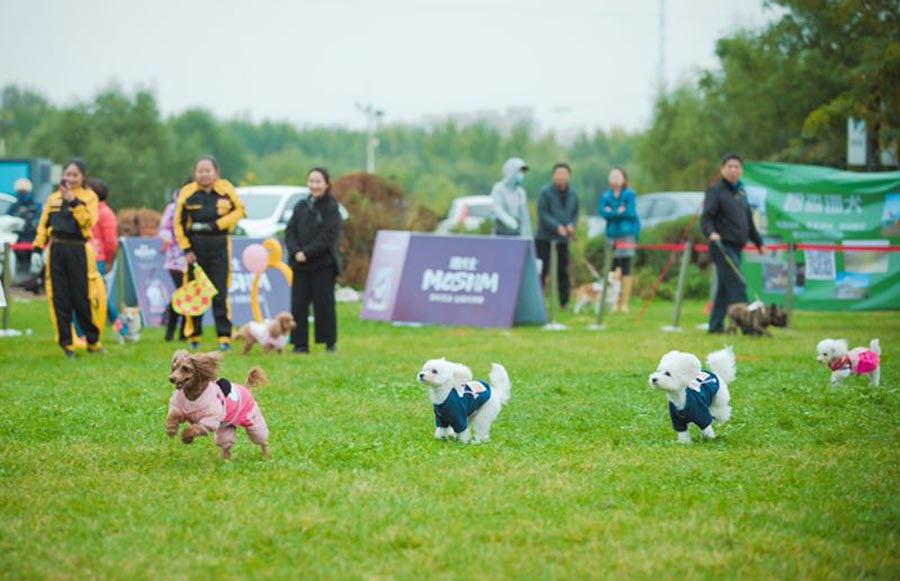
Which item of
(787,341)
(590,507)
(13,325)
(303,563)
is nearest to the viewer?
(303,563)

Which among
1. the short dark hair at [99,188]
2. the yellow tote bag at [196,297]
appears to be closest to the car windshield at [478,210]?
the short dark hair at [99,188]

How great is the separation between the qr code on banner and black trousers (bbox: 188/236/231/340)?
9.26 metres

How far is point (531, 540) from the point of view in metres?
5.55

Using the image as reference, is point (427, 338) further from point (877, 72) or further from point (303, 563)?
point (303, 563)

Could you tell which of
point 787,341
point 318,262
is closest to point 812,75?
point 787,341

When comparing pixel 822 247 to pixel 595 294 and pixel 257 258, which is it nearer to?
pixel 595 294

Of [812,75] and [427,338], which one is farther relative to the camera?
[812,75]

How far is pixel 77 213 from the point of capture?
13336 millimetres

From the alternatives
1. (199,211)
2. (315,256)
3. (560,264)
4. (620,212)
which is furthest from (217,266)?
(560,264)

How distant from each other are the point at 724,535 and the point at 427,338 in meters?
11.1

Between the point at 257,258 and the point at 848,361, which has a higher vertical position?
the point at 257,258

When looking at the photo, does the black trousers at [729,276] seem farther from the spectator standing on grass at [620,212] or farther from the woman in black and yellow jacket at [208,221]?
the woman in black and yellow jacket at [208,221]

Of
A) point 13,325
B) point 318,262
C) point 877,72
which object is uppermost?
point 877,72

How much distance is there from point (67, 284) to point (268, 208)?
41.2 ft
